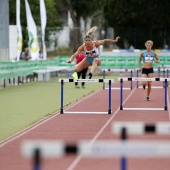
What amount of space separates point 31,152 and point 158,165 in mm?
5065

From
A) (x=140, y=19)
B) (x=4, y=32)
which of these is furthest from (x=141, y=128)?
(x=140, y=19)

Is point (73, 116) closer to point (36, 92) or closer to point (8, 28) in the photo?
point (36, 92)

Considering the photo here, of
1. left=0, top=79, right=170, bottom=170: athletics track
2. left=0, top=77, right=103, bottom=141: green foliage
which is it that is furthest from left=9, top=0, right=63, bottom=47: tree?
left=0, top=79, right=170, bottom=170: athletics track

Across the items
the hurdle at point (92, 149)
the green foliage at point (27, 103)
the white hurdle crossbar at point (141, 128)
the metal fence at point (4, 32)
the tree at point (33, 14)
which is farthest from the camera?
the tree at point (33, 14)

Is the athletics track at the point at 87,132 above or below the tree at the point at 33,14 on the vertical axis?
below

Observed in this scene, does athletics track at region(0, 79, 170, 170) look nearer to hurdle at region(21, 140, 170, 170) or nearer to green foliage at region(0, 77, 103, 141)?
green foliage at region(0, 77, 103, 141)

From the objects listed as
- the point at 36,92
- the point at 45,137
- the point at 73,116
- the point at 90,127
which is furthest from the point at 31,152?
the point at 36,92

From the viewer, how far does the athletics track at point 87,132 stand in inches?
453

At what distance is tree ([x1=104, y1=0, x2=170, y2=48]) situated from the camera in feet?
205

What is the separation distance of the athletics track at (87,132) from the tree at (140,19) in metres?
34.5

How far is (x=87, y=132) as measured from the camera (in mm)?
16125

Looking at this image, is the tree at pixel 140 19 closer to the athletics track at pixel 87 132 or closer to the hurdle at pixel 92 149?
the athletics track at pixel 87 132

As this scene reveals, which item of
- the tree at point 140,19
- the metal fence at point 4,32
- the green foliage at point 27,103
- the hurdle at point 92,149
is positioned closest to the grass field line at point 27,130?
the green foliage at point 27,103

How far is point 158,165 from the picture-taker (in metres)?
11.5
